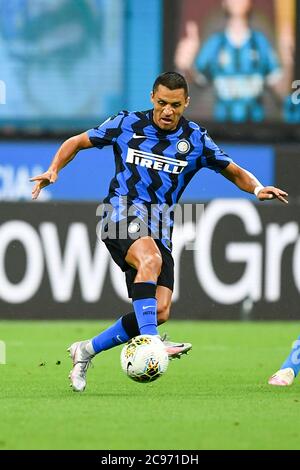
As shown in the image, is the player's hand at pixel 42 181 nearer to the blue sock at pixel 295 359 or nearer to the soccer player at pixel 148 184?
the soccer player at pixel 148 184

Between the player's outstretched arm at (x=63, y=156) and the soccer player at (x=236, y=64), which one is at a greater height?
the soccer player at (x=236, y=64)

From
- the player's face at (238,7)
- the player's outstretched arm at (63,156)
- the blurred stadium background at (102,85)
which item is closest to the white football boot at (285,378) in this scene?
the player's outstretched arm at (63,156)

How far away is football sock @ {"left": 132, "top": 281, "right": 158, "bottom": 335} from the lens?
7.82 meters

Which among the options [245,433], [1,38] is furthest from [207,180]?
[245,433]

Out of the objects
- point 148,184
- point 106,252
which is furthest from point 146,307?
point 106,252

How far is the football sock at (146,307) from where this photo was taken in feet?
25.6

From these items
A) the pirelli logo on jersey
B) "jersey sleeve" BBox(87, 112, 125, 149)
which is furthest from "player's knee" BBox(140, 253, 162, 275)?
"jersey sleeve" BBox(87, 112, 125, 149)

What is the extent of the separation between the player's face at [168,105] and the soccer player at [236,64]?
27.9ft

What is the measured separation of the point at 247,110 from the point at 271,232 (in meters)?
2.86

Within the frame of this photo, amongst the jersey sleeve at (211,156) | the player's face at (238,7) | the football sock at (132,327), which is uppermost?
the player's face at (238,7)
